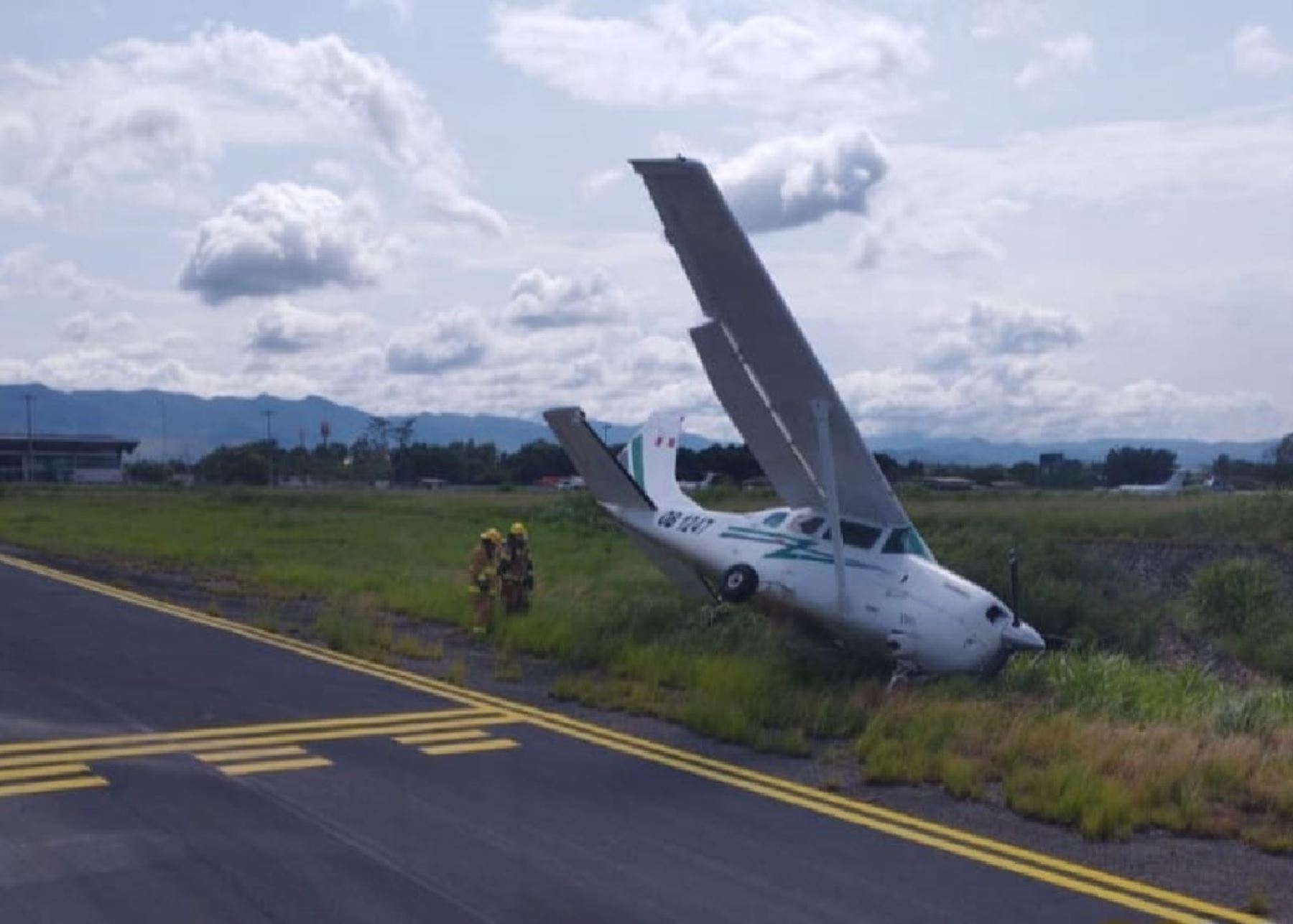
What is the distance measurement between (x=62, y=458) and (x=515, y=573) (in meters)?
155

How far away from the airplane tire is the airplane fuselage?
0.11 m

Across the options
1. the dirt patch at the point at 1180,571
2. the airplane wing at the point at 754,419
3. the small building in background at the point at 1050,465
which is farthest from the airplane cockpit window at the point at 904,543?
the small building in background at the point at 1050,465

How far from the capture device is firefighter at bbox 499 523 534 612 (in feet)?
68.3

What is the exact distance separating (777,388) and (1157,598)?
44.3ft

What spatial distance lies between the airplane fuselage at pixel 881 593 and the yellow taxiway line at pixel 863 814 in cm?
314

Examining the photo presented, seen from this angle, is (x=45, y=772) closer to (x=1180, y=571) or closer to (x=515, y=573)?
(x=515, y=573)

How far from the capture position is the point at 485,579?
67.5 ft

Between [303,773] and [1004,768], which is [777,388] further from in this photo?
[303,773]

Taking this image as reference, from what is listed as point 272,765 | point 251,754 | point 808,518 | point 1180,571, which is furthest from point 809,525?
point 1180,571

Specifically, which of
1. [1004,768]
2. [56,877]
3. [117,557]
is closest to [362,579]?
[117,557]

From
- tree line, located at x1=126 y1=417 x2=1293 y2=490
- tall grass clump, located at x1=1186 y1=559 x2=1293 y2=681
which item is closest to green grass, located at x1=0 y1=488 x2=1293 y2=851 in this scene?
tall grass clump, located at x1=1186 y1=559 x2=1293 y2=681

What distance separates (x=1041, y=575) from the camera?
22766mm

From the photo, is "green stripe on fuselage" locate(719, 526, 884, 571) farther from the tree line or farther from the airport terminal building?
the airport terminal building

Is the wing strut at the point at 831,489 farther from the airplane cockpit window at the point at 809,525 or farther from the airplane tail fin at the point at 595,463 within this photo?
the airplane tail fin at the point at 595,463
